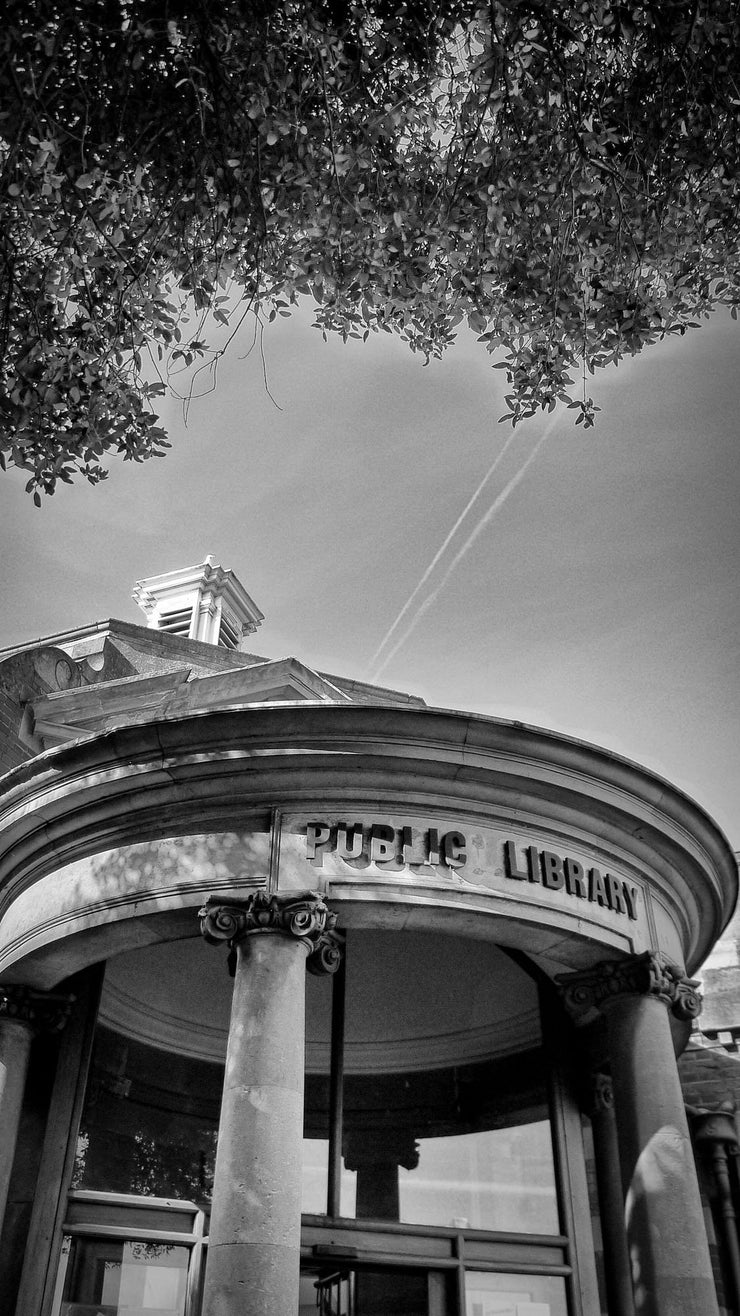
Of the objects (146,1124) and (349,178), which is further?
(146,1124)

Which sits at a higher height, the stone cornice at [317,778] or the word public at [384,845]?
the stone cornice at [317,778]

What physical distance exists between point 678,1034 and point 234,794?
190 inches

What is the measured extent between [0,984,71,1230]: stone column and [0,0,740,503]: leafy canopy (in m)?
4.57

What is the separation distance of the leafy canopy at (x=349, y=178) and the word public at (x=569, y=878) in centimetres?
349

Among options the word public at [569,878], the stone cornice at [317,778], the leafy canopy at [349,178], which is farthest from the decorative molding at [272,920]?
the leafy canopy at [349,178]

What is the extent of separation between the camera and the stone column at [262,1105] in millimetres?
6434

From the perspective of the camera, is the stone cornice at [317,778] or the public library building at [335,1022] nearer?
the public library building at [335,1022]

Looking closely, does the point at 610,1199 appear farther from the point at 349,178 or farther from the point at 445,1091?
the point at 349,178

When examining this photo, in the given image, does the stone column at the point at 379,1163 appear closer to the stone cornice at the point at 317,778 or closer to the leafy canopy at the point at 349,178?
the stone cornice at the point at 317,778

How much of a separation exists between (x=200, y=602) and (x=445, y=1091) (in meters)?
17.9

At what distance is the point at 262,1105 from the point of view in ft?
22.6

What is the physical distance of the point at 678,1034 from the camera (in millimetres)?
9750

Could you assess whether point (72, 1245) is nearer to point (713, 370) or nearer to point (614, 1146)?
point (614, 1146)

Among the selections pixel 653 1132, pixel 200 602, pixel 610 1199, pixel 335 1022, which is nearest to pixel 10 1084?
pixel 335 1022
